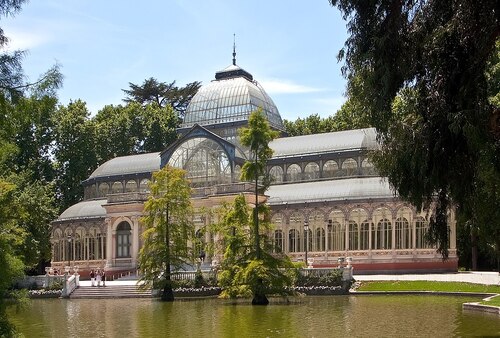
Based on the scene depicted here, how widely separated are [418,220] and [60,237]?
1291 inches

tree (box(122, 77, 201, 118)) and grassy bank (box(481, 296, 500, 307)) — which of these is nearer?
grassy bank (box(481, 296, 500, 307))

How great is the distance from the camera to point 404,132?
62.2 feet

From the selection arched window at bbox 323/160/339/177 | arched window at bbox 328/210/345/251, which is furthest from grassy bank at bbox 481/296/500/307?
arched window at bbox 323/160/339/177

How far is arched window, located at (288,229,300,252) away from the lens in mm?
57469

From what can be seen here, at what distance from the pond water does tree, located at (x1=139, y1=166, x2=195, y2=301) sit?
320cm

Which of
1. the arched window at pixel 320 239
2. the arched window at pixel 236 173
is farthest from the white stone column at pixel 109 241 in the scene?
the arched window at pixel 320 239

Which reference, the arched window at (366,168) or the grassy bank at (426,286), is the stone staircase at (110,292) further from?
the arched window at (366,168)

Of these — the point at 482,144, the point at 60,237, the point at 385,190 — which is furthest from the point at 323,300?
the point at 60,237

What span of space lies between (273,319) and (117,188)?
44.5 m

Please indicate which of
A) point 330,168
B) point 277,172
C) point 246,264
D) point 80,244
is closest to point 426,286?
point 246,264

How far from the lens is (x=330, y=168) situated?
61469 mm

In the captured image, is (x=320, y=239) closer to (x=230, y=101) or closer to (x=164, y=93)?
(x=230, y=101)

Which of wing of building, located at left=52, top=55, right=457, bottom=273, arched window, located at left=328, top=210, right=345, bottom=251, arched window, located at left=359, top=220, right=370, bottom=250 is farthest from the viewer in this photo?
arched window, located at left=328, top=210, right=345, bottom=251

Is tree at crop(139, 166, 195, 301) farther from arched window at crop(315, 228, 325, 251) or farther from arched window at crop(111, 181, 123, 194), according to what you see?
arched window at crop(111, 181, 123, 194)
